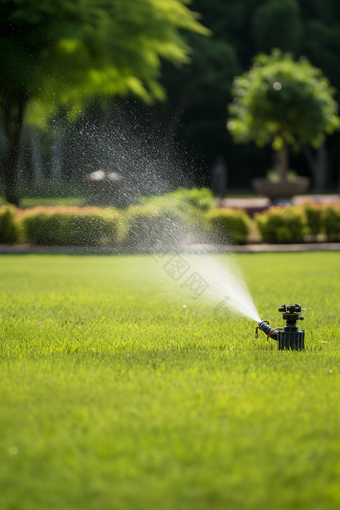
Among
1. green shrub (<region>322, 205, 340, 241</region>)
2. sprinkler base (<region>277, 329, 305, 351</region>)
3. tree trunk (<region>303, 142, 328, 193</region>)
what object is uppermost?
tree trunk (<region>303, 142, 328, 193</region>)

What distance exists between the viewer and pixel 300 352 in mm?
4312

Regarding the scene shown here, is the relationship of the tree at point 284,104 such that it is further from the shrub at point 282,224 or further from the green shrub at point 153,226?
the green shrub at point 153,226

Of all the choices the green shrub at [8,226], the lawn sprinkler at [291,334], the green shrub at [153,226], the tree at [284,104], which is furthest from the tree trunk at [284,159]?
the lawn sprinkler at [291,334]

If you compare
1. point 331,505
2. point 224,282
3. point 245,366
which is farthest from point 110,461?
point 224,282

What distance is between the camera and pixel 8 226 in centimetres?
1393

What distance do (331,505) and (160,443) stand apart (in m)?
0.77

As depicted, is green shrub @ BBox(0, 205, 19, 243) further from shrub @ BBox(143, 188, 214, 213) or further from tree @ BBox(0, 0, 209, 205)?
tree @ BBox(0, 0, 209, 205)

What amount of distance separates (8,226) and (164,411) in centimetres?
1150

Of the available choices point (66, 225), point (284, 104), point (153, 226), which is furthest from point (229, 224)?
point (284, 104)

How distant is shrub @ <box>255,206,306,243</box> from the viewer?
14094 millimetres

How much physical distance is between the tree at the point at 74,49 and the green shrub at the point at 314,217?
22.6ft

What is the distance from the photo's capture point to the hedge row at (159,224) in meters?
13.5

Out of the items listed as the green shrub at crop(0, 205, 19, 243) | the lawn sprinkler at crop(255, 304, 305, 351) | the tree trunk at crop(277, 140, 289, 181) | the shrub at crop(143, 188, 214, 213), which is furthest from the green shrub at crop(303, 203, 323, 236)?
the lawn sprinkler at crop(255, 304, 305, 351)

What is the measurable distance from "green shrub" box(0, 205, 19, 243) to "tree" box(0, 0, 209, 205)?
466 centimetres
